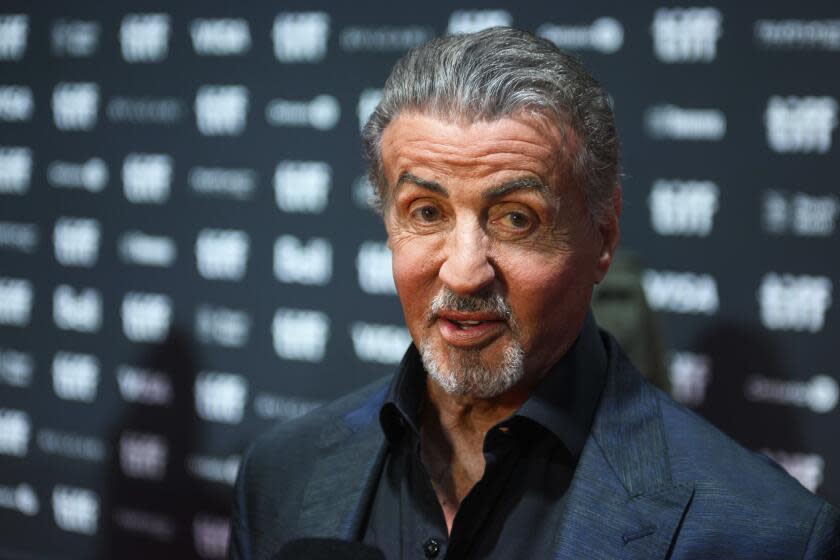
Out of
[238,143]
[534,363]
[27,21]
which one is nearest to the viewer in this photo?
[534,363]

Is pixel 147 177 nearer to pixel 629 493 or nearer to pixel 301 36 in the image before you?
pixel 301 36

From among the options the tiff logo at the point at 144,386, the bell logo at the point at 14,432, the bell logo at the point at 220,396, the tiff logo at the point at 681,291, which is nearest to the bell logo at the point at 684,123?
the tiff logo at the point at 681,291

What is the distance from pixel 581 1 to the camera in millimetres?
2650

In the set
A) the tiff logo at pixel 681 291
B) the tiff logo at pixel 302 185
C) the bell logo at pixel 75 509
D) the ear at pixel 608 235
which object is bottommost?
the bell logo at pixel 75 509

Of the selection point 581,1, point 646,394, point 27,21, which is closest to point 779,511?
point 646,394

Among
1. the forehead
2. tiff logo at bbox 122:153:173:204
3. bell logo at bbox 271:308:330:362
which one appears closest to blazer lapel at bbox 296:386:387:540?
the forehead

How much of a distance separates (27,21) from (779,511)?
325 centimetres

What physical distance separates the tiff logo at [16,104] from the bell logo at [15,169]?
0.39 feet

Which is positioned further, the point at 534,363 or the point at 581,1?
the point at 581,1

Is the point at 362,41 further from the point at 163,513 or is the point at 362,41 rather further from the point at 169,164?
the point at 163,513

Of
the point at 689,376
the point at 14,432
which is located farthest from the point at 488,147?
the point at 14,432

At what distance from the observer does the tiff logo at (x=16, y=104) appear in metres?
3.52

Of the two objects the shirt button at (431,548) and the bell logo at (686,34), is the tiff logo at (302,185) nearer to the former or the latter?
the bell logo at (686,34)

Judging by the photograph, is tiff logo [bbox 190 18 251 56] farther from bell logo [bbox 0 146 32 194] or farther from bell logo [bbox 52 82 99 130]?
bell logo [bbox 0 146 32 194]
